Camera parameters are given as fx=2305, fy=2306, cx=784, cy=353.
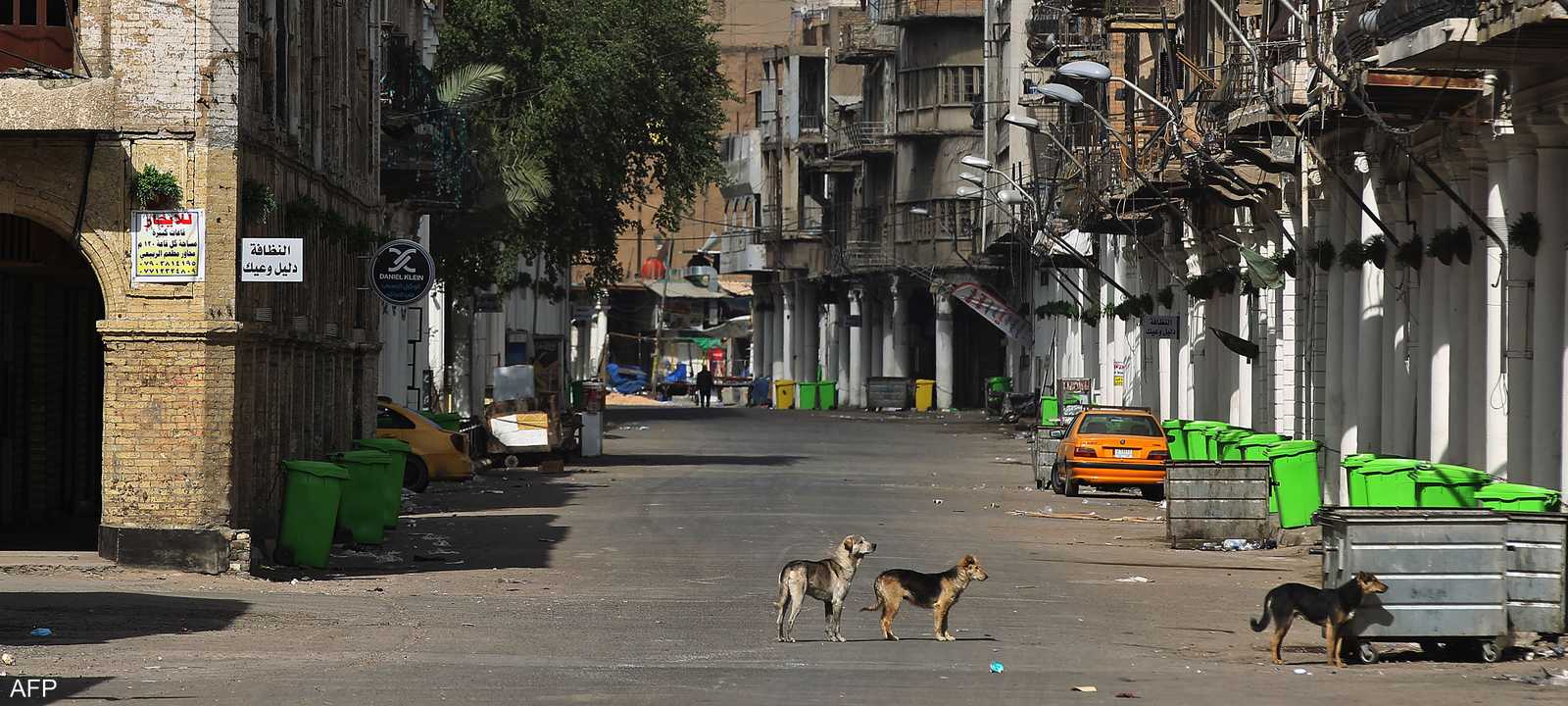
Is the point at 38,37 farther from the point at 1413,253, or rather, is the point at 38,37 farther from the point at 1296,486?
the point at 1413,253

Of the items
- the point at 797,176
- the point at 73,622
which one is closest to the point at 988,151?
the point at 797,176

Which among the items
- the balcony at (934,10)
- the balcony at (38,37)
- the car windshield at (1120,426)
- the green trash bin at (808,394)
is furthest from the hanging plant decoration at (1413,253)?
the green trash bin at (808,394)

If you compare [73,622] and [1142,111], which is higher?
[1142,111]

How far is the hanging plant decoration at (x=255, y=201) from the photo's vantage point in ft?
74.6

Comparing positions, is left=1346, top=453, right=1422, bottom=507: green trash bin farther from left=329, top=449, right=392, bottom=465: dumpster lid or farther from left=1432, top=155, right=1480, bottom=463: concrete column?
left=329, top=449, right=392, bottom=465: dumpster lid

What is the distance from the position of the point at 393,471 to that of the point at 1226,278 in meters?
18.0

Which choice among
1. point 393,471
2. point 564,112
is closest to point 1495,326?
point 393,471

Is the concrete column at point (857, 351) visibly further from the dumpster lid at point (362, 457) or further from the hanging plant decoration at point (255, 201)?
the hanging plant decoration at point (255, 201)

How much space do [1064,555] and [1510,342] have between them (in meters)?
5.24

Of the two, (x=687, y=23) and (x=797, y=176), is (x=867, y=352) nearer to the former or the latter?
(x=797, y=176)

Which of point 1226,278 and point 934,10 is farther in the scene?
point 934,10

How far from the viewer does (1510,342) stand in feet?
73.7

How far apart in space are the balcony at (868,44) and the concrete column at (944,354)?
409 inches

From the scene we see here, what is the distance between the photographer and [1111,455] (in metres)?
36.5
